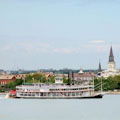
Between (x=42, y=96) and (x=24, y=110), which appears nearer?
(x=24, y=110)

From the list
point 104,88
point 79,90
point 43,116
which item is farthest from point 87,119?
point 104,88

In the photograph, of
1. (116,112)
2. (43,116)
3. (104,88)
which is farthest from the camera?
(104,88)

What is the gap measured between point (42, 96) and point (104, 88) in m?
21.1

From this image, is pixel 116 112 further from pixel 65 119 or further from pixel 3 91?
pixel 3 91

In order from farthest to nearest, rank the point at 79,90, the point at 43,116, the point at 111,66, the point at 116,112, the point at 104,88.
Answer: the point at 111,66, the point at 104,88, the point at 79,90, the point at 116,112, the point at 43,116

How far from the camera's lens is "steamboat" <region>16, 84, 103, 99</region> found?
228ft

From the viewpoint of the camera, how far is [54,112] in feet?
163

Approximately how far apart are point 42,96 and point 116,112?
2202cm

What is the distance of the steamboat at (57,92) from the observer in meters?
69.6

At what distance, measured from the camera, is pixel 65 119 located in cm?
4325

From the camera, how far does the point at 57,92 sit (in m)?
70.0

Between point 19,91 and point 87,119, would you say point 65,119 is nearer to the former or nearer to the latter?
point 87,119

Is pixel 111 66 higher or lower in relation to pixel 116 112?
higher

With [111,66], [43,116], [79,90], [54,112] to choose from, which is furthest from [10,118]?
[111,66]
